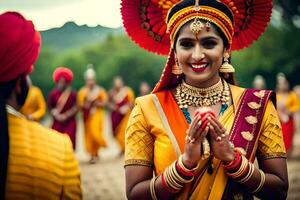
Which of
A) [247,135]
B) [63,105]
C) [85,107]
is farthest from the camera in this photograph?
[85,107]

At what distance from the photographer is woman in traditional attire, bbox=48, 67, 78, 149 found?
13.3 metres

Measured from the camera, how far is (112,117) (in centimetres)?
1636

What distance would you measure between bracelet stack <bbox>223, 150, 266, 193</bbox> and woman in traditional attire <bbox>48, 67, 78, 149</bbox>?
1020cm

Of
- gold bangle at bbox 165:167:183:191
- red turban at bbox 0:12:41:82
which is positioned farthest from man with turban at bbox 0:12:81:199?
gold bangle at bbox 165:167:183:191

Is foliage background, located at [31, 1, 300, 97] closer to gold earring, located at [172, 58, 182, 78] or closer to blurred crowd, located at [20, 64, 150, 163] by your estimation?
blurred crowd, located at [20, 64, 150, 163]

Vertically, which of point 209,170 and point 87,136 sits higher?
point 87,136

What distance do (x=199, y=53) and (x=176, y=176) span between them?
740 millimetres

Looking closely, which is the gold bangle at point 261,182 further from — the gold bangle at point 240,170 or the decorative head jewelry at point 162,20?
the decorative head jewelry at point 162,20

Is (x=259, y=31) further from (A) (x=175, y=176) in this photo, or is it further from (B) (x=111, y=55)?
(B) (x=111, y=55)

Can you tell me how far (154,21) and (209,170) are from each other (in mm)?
1155

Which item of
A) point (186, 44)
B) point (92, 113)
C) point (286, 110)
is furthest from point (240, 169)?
point (92, 113)

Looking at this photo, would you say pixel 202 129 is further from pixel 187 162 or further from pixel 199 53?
pixel 199 53

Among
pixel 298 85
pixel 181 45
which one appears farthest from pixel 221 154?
pixel 298 85

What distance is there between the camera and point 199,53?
341 cm
